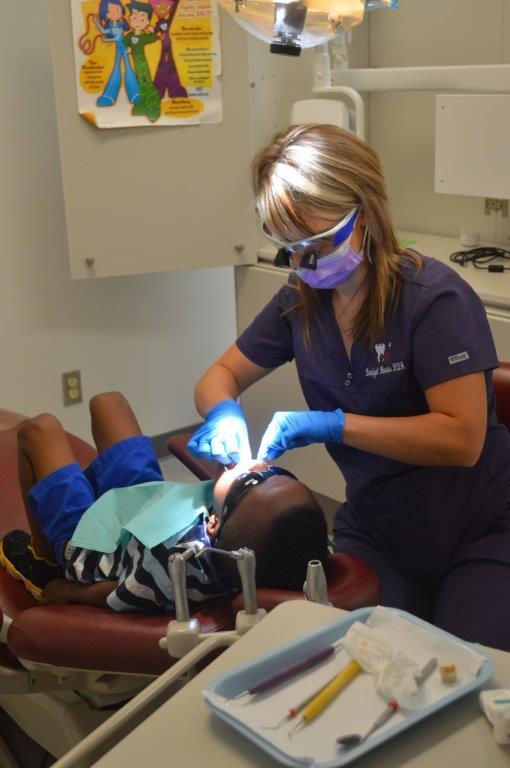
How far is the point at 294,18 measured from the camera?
4.72ft

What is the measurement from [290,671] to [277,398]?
195 centimetres

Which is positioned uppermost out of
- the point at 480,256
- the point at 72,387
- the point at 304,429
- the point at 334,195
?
the point at 334,195

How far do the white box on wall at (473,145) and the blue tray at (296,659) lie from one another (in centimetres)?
163

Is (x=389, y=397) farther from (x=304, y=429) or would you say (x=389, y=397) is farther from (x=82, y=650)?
(x=82, y=650)

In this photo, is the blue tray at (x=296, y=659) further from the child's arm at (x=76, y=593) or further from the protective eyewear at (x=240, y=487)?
the child's arm at (x=76, y=593)

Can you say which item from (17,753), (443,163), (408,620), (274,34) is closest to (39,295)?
(443,163)

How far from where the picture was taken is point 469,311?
1586 mm

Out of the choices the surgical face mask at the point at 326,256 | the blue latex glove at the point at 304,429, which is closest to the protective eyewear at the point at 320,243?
the surgical face mask at the point at 326,256

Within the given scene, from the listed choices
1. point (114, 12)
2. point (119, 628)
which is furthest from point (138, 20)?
point (119, 628)

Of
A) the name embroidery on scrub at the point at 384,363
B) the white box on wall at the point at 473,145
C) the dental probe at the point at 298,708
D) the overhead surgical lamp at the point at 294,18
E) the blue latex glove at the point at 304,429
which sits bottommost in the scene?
the dental probe at the point at 298,708

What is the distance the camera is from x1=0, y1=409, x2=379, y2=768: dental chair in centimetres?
136

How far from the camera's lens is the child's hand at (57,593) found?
163cm

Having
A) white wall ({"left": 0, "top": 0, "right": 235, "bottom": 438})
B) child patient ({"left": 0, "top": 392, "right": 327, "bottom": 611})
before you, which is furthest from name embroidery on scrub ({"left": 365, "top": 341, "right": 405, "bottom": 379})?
white wall ({"left": 0, "top": 0, "right": 235, "bottom": 438})

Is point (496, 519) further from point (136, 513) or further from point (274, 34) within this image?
point (274, 34)
